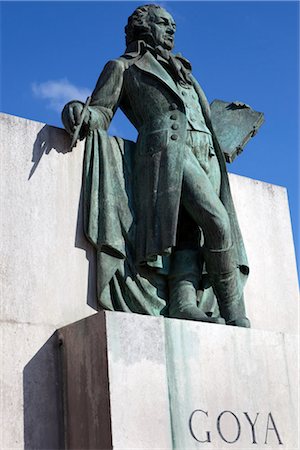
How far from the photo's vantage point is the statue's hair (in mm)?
7137

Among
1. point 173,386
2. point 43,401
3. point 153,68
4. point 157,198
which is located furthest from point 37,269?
point 153,68

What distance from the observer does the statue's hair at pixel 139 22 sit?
7137 mm

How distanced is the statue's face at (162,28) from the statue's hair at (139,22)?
0.13ft

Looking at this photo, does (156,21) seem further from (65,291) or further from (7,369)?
(7,369)

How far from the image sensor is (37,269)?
6121 millimetres

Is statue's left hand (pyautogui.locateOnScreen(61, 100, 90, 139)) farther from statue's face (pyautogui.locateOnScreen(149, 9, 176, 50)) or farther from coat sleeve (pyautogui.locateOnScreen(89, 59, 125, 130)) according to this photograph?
statue's face (pyautogui.locateOnScreen(149, 9, 176, 50))

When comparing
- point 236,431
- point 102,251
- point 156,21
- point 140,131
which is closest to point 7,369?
point 102,251

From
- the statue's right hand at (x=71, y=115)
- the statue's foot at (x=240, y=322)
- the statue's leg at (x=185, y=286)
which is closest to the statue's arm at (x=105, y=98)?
the statue's right hand at (x=71, y=115)

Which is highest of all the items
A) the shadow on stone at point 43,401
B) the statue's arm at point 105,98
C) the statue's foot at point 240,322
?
the statue's arm at point 105,98

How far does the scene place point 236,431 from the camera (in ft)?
19.3

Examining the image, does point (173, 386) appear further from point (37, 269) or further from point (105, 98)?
point (105, 98)

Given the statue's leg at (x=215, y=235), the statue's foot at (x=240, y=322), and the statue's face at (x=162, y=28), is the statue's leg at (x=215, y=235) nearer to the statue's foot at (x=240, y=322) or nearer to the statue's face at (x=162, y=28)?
the statue's foot at (x=240, y=322)

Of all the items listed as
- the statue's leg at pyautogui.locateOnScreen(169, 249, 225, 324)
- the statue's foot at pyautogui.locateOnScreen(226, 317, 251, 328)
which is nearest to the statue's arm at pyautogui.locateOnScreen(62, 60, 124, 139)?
the statue's leg at pyautogui.locateOnScreen(169, 249, 225, 324)

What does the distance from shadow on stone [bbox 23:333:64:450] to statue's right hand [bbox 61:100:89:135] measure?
1.53m
